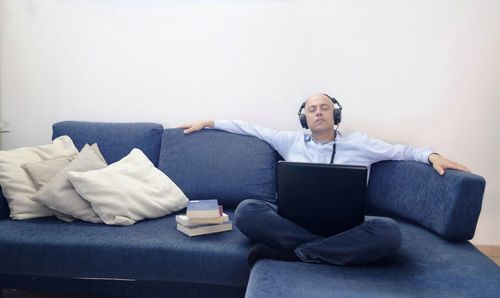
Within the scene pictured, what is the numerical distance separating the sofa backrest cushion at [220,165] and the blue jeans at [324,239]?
20.1 inches

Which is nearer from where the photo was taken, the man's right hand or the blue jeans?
the blue jeans

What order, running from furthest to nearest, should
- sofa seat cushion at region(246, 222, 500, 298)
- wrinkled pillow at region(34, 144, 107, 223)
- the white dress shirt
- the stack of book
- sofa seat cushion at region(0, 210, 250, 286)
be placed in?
1. the white dress shirt
2. wrinkled pillow at region(34, 144, 107, 223)
3. the stack of book
4. sofa seat cushion at region(0, 210, 250, 286)
5. sofa seat cushion at region(246, 222, 500, 298)

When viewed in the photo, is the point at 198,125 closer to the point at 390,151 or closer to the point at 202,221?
the point at 202,221

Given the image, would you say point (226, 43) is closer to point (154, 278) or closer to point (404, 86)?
point (404, 86)

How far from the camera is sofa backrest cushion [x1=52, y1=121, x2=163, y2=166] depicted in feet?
6.71

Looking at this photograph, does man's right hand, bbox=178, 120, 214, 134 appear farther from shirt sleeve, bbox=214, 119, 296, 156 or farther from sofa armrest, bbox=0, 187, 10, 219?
sofa armrest, bbox=0, 187, 10, 219

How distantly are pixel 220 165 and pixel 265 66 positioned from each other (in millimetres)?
713

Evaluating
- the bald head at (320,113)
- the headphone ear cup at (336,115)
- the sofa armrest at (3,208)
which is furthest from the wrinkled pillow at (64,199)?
the headphone ear cup at (336,115)

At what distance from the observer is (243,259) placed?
4.43 ft

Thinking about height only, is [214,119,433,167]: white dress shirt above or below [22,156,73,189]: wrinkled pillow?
above

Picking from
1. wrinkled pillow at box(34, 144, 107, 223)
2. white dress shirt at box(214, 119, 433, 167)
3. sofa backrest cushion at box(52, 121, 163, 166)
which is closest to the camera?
wrinkled pillow at box(34, 144, 107, 223)

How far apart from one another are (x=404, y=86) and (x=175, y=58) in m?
1.42

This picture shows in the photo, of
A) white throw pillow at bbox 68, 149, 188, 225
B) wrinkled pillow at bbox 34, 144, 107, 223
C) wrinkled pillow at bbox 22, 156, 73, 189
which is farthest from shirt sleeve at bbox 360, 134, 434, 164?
wrinkled pillow at bbox 22, 156, 73, 189

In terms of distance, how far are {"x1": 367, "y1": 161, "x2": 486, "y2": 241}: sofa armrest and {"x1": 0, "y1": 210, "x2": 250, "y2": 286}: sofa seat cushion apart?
780mm
